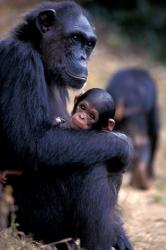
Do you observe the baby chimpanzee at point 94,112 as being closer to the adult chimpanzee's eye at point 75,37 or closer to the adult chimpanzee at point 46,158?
the adult chimpanzee at point 46,158

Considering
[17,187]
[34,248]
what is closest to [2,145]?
[17,187]

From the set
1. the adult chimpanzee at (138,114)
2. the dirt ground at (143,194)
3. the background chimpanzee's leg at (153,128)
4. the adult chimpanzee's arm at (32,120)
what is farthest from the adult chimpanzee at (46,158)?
the background chimpanzee's leg at (153,128)

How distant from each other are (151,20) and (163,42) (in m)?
0.55

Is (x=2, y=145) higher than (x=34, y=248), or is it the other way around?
(x=2, y=145)

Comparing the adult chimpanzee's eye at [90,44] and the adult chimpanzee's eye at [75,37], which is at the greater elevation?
the adult chimpanzee's eye at [75,37]

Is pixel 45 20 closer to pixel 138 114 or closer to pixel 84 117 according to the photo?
pixel 84 117

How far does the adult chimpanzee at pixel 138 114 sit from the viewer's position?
11625 mm

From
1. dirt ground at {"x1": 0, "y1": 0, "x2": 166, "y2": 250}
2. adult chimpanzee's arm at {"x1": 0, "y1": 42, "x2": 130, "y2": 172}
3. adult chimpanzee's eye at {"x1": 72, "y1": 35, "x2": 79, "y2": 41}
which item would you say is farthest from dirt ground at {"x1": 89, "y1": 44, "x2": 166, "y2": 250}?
adult chimpanzee's eye at {"x1": 72, "y1": 35, "x2": 79, "y2": 41}

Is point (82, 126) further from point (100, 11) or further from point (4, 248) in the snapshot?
point (100, 11)

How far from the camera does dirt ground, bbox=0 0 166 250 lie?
22.9 ft

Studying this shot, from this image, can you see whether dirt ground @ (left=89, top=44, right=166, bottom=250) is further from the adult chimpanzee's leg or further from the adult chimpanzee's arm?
the adult chimpanzee's arm

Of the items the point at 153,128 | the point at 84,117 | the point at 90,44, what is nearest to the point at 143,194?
the point at 153,128

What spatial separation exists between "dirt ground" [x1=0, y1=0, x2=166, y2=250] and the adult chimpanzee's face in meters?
1.20

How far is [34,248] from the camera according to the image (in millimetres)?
5547
